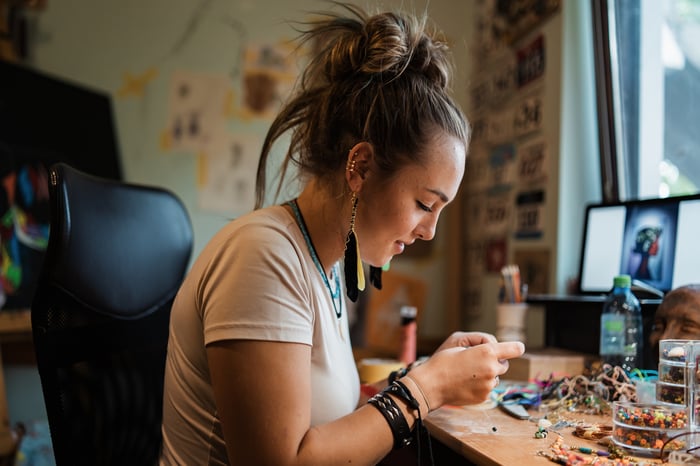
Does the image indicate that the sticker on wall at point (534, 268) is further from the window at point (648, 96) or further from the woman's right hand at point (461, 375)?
→ the woman's right hand at point (461, 375)

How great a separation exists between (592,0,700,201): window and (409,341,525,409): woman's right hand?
99 centimetres

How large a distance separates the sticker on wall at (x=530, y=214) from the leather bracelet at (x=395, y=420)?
4.26ft

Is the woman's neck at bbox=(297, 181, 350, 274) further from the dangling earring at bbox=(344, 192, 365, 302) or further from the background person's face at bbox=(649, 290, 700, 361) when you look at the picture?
the background person's face at bbox=(649, 290, 700, 361)

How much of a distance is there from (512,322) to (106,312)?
41.6 inches

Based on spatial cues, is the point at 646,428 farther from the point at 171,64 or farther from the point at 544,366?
the point at 171,64

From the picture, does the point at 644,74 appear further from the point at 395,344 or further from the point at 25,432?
the point at 25,432

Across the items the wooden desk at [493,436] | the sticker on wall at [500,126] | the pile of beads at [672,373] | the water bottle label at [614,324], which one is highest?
the sticker on wall at [500,126]

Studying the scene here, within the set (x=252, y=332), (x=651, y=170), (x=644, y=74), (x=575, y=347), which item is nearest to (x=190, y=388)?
Result: (x=252, y=332)

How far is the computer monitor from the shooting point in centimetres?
203

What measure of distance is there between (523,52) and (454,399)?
1592 mm

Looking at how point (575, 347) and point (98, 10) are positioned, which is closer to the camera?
point (575, 347)

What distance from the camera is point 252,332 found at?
0.79m

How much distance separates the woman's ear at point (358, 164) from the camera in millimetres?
974

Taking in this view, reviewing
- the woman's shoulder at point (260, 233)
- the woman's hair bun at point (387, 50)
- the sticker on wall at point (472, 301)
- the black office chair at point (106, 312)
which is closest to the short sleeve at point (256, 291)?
the woman's shoulder at point (260, 233)
